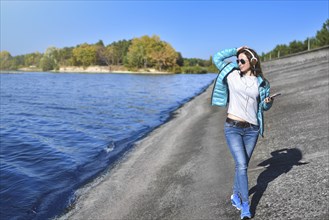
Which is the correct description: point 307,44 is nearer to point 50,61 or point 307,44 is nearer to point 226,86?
point 226,86

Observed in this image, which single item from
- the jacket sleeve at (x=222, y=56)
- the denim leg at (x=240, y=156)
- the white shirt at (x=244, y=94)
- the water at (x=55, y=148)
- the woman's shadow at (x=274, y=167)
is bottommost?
the water at (x=55, y=148)

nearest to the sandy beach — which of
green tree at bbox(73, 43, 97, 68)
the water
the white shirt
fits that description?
the water

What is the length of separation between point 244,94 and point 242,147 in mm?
919

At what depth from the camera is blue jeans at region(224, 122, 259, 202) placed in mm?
5781

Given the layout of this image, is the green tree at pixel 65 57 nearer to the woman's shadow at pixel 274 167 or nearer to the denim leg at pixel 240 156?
the woman's shadow at pixel 274 167

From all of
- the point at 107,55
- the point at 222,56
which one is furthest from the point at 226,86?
the point at 107,55

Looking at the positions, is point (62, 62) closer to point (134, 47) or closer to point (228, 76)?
point (134, 47)

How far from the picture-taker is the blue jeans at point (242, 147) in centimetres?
578

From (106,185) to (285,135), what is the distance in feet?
20.5

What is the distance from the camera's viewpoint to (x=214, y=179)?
28.5ft

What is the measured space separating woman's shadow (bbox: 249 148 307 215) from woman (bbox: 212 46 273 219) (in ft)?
3.35

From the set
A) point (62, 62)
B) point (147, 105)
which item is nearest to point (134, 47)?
point (62, 62)

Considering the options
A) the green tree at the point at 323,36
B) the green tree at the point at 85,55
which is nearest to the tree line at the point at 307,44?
the green tree at the point at 323,36

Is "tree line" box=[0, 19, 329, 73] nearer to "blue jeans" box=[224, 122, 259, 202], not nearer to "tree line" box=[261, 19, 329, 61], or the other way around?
"tree line" box=[261, 19, 329, 61]
